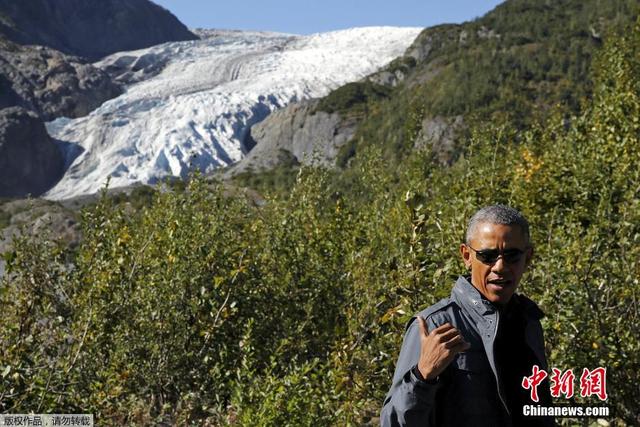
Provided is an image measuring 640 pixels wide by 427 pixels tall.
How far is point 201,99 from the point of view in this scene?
106 m

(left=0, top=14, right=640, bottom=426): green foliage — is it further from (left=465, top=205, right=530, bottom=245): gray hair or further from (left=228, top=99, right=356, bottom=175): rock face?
(left=228, top=99, right=356, bottom=175): rock face

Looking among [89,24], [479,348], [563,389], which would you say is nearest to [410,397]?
[479,348]

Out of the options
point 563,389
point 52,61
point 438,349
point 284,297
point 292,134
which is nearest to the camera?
point 438,349

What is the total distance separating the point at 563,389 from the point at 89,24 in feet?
628

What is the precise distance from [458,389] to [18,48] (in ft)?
515

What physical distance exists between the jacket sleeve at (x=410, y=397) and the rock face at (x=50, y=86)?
13415 centimetres

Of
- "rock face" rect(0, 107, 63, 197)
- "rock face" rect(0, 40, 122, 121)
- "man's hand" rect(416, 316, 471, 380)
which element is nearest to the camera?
"man's hand" rect(416, 316, 471, 380)

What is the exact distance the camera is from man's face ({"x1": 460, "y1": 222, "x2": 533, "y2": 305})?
3.03m

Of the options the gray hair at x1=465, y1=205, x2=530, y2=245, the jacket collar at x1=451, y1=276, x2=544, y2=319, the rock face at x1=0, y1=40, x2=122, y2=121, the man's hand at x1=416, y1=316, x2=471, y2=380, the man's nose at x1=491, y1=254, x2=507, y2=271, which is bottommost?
the man's hand at x1=416, y1=316, x2=471, y2=380

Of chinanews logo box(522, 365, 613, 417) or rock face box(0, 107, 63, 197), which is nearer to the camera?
chinanews logo box(522, 365, 613, 417)

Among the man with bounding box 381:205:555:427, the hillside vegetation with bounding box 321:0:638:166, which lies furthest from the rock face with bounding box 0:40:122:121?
the man with bounding box 381:205:555:427

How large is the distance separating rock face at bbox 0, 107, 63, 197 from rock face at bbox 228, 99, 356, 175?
3609cm

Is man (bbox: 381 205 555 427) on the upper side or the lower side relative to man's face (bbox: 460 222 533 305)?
lower

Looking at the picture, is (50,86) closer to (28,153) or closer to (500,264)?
(28,153)
